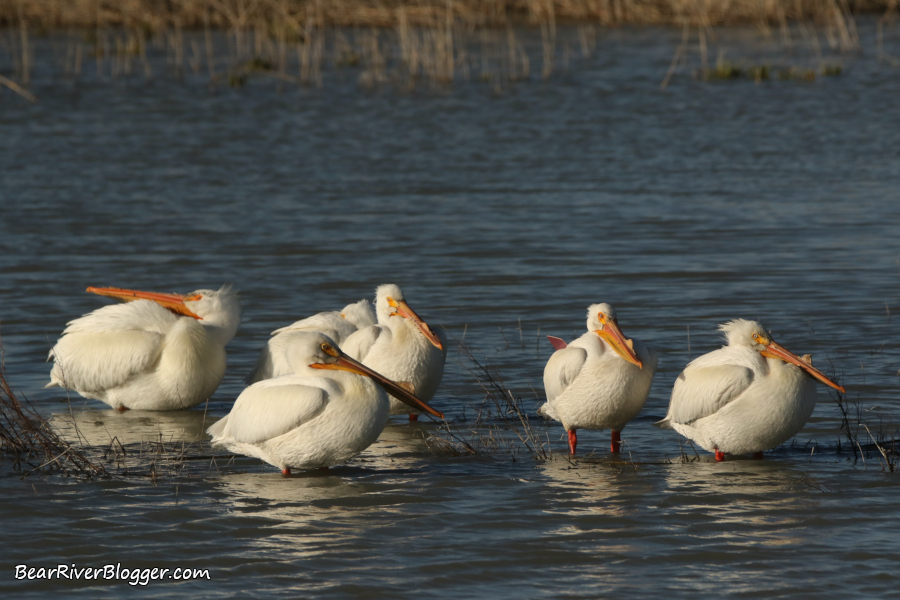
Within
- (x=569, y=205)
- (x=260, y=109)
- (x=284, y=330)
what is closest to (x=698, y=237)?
(x=569, y=205)

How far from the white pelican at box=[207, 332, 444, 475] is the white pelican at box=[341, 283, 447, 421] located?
83 cm

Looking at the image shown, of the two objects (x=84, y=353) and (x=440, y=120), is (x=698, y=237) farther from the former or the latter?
(x=440, y=120)

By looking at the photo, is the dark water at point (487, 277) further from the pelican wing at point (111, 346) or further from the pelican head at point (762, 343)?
the pelican head at point (762, 343)

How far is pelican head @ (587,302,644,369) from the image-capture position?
5.30 metres

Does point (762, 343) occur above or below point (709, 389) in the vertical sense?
above

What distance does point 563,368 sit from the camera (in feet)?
18.0

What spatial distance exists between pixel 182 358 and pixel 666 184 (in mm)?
7300

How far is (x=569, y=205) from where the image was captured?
11.8 m

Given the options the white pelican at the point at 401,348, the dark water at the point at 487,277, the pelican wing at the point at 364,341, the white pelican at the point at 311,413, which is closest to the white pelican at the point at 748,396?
the dark water at the point at 487,277

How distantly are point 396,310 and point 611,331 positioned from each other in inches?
51.2

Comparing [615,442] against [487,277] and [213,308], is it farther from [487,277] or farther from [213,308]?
[487,277]

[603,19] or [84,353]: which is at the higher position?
[603,19]

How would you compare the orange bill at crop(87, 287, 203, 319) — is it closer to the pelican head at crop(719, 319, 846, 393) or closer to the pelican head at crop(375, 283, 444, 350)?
the pelican head at crop(375, 283, 444, 350)

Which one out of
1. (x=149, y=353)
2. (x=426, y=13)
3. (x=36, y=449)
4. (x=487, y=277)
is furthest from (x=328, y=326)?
(x=426, y=13)
